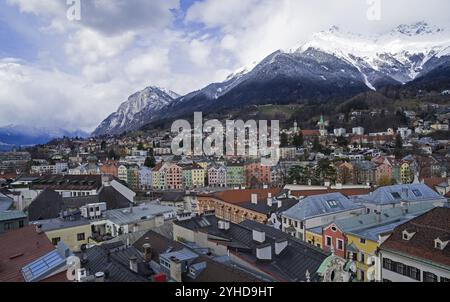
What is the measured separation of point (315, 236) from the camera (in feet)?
71.7

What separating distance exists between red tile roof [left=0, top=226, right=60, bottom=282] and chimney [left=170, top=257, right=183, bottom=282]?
410 cm

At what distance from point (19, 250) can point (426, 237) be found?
572 inches

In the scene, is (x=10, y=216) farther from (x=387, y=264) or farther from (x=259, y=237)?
(x=387, y=264)

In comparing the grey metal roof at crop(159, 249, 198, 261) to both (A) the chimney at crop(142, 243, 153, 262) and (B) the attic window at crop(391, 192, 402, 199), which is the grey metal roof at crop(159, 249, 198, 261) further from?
(B) the attic window at crop(391, 192, 402, 199)

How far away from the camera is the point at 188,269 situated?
11.6 meters

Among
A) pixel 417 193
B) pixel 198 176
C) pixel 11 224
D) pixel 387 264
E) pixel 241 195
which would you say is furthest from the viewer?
pixel 198 176

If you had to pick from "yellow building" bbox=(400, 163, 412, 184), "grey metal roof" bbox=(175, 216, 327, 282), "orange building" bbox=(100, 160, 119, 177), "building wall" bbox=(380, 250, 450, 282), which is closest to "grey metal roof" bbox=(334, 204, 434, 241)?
"building wall" bbox=(380, 250, 450, 282)

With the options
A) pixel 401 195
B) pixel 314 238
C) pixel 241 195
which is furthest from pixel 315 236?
pixel 241 195

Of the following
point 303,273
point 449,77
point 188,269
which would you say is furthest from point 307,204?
point 449,77

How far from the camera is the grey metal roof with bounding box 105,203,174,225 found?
2533cm

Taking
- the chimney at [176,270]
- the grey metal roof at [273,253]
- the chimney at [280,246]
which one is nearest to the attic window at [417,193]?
the grey metal roof at [273,253]
